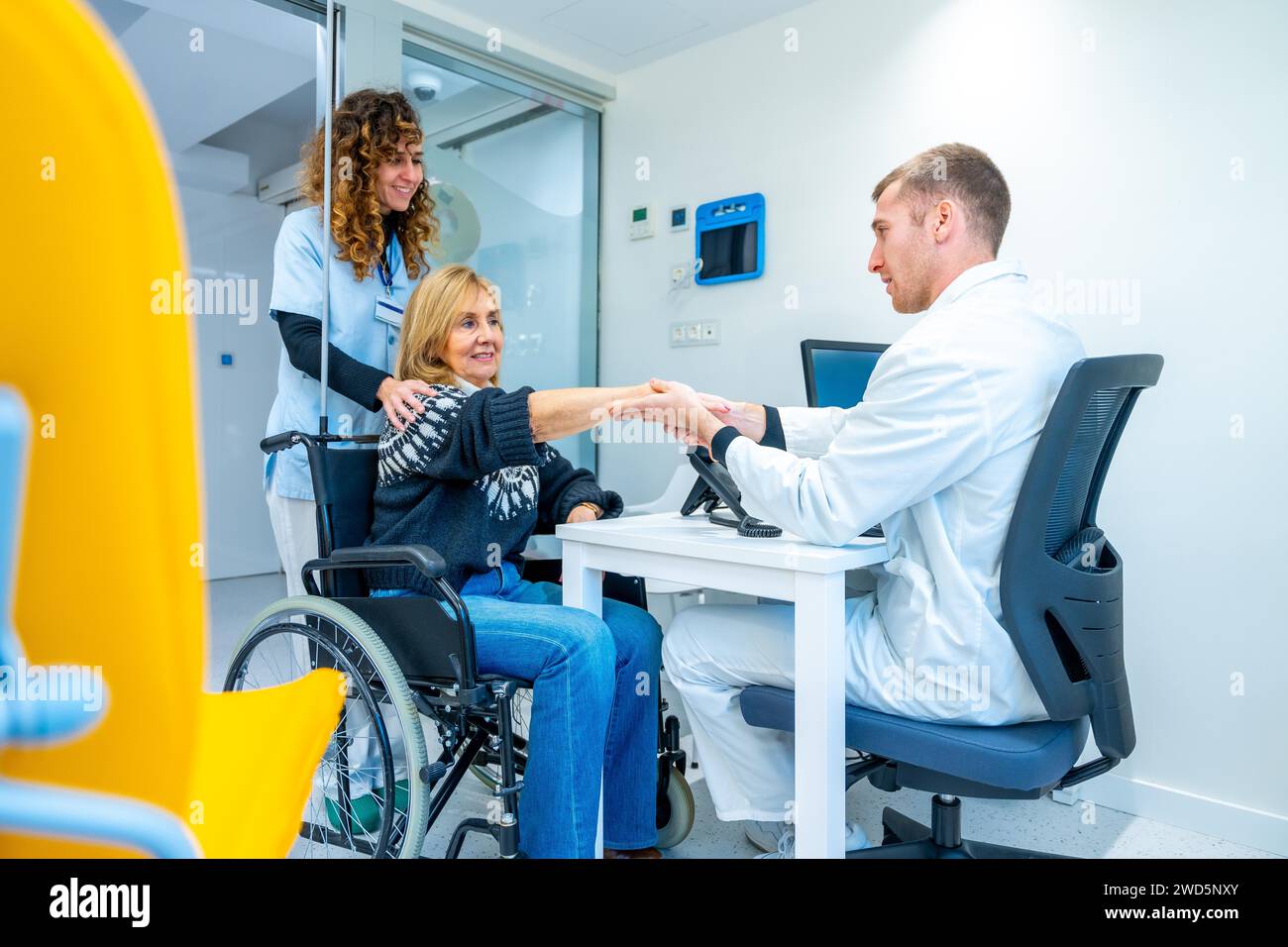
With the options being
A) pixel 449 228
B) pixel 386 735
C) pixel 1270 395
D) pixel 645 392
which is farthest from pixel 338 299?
pixel 1270 395

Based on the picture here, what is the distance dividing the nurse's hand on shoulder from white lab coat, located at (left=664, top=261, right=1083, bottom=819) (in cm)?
59

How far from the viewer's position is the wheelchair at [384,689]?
125cm

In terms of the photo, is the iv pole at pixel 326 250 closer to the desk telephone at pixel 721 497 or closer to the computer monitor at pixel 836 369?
the desk telephone at pixel 721 497

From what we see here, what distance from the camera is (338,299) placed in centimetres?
192

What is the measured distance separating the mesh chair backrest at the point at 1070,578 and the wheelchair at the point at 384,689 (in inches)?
31.2

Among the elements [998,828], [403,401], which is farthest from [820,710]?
[998,828]

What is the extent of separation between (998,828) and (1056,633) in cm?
99

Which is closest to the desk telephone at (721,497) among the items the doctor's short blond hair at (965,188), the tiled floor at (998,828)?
the doctor's short blond hair at (965,188)

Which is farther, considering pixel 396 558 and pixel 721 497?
pixel 721 497

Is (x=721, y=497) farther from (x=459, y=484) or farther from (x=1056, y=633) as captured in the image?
→ (x=1056, y=633)

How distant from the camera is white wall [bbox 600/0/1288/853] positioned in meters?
2.03

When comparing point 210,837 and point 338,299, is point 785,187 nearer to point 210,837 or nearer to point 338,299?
point 338,299

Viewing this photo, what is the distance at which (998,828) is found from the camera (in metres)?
2.04
